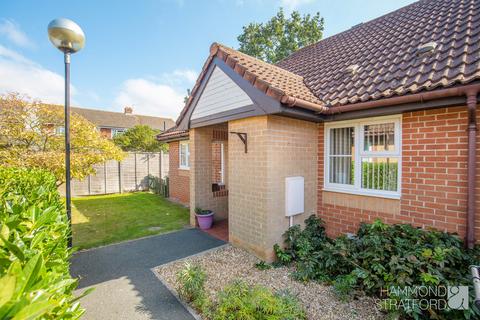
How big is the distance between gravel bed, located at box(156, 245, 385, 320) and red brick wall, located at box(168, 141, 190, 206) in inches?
240

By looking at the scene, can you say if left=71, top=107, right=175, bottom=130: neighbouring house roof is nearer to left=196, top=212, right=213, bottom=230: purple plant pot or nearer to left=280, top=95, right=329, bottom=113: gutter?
left=196, top=212, right=213, bottom=230: purple plant pot

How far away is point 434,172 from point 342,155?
198 centimetres

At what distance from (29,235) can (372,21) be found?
489 inches

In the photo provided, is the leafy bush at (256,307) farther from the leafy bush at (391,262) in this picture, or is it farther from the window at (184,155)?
the window at (184,155)

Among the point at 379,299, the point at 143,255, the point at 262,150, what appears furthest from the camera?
the point at 143,255

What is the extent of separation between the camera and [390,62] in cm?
588

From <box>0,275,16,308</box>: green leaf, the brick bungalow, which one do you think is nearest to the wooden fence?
the brick bungalow

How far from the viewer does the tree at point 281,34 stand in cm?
2292

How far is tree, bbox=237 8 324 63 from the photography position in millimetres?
22922

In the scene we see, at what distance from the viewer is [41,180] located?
16.3 ft

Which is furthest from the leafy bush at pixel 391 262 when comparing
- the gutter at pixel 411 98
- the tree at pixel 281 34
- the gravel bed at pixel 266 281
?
the tree at pixel 281 34

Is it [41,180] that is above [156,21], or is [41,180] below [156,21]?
below

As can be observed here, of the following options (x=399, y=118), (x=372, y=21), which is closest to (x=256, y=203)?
(x=399, y=118)

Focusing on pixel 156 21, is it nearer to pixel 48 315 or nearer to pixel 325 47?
pixel 325 47
